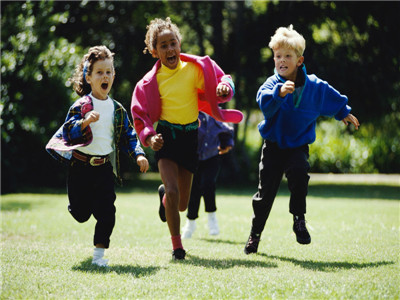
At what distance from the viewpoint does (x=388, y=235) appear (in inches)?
263

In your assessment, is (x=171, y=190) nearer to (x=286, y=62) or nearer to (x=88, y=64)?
(x=88, y=64)

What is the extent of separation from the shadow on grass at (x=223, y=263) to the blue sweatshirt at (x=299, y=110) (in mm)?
1170

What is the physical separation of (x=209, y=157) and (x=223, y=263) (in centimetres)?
280

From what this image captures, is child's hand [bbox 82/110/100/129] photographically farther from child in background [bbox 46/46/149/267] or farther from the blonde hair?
the blonde hair

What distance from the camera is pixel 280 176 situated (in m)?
5.50

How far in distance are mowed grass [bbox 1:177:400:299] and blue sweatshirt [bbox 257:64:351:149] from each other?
1.19 metres

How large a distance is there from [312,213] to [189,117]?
498cm

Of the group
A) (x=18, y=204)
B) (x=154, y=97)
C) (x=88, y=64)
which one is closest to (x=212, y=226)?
(x=154, y=97)

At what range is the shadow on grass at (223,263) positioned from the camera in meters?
4.86

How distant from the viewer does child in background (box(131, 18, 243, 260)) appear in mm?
5328

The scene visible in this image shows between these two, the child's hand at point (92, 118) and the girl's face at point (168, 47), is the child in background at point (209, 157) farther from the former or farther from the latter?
the child's hand at point (92, 118)

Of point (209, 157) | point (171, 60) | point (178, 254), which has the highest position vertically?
point (171, 60)

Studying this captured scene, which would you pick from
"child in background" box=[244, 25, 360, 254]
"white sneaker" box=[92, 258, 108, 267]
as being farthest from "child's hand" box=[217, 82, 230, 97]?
"white sneaker" box=[92, 258, 108, 267]

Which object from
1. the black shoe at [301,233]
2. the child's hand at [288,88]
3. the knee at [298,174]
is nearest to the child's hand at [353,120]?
the knee at [298,174]
